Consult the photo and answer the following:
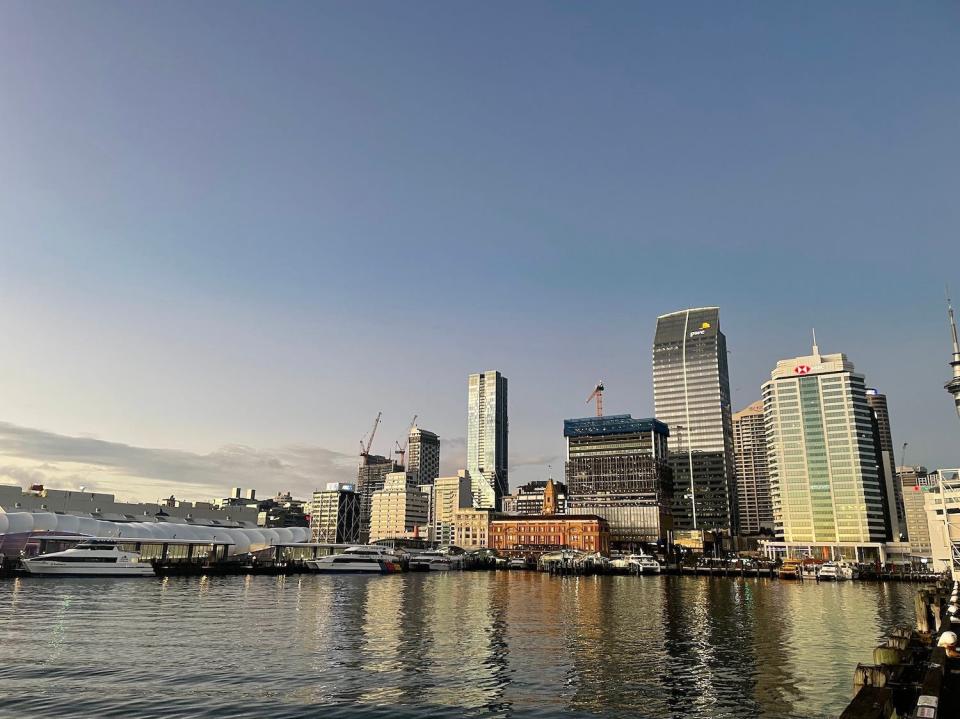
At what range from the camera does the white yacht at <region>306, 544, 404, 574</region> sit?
7087 inches

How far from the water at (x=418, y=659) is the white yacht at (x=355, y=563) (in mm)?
95550

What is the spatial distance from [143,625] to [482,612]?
121 ft

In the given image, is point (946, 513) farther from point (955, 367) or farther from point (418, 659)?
point (418, 659)

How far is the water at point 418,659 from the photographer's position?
109ft

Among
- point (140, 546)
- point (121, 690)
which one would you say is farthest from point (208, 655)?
point (140, 546)

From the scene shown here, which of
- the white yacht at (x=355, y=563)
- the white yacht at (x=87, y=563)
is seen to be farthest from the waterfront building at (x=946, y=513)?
the white yacht at (x=87, y=563)

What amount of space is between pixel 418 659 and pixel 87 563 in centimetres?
11844

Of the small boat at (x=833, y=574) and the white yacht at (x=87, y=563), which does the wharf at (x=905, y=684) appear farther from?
the small boat at (x=833, y=574)

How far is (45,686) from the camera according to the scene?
3562 cm

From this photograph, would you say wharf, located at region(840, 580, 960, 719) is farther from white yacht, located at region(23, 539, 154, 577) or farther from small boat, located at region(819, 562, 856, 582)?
small boat, located at region(819, 562, 856, 582)

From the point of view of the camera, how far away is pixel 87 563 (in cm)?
13350

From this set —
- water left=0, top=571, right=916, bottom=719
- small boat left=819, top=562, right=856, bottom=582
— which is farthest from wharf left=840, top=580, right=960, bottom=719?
small boat left=819, top=562, right=856, bottom=582

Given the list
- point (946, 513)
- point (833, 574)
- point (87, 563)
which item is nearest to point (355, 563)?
point (87, 563)

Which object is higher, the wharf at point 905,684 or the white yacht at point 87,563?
the wharf at point 905,684
